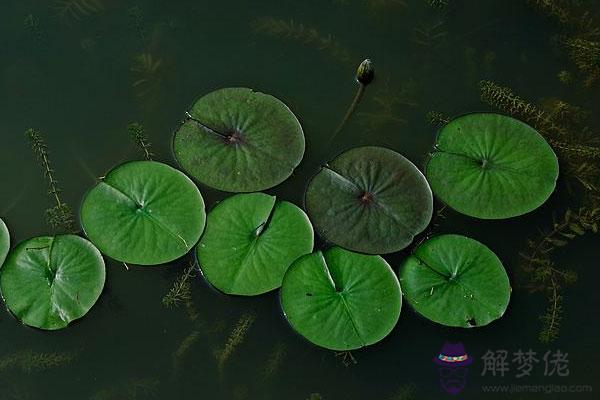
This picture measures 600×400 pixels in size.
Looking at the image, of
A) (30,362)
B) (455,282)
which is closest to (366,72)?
(455,282)

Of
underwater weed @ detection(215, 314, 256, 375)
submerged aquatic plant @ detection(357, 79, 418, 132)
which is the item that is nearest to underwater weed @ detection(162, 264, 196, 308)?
underwater weed @ detection(215, 314, 256, 375)

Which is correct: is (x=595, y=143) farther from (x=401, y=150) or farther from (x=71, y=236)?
(x=71, y=236)

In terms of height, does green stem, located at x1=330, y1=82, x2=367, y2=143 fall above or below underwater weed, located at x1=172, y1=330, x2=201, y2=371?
above

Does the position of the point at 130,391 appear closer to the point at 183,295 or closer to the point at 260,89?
the point at 183,295

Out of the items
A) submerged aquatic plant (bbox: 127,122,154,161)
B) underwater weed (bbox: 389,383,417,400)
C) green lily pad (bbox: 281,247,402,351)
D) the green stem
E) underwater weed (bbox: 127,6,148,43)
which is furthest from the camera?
underwater weed (bbox: 127,6,148,43)

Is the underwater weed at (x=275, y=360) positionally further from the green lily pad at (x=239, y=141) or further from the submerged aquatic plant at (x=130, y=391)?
the green lily pad at (x=239, y=141)

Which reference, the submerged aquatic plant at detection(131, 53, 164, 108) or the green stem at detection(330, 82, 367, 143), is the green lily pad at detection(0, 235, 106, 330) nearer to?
the submerged aquatic plant at detection(131, 53, 164, 108)
